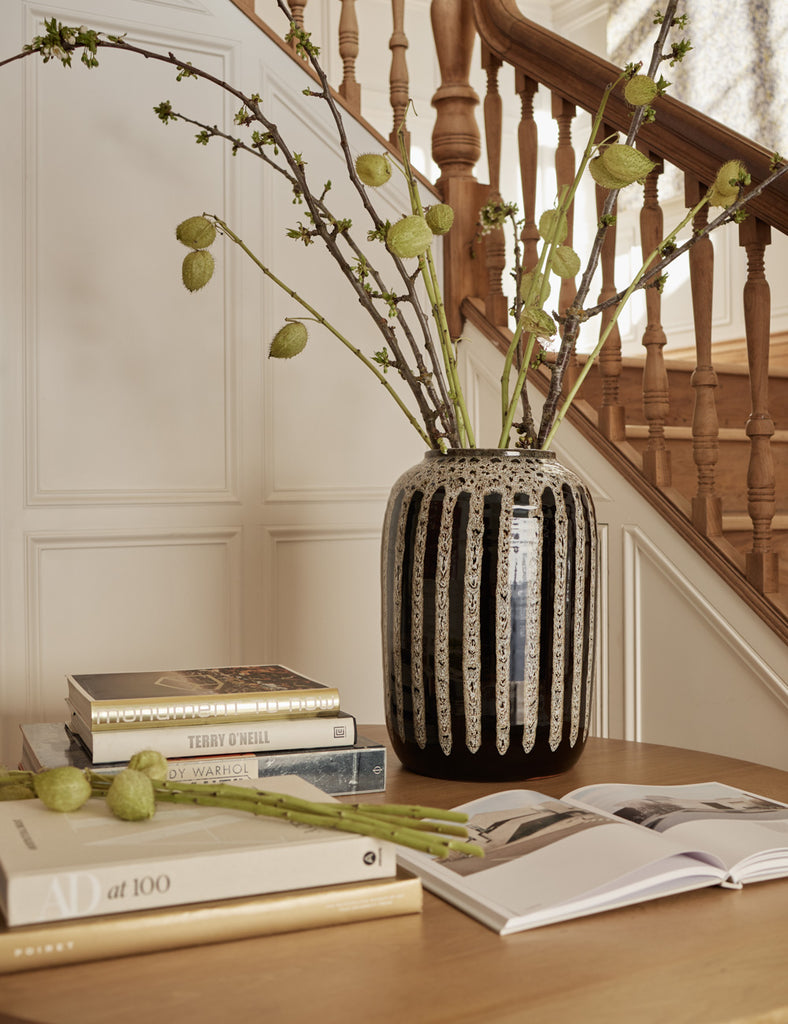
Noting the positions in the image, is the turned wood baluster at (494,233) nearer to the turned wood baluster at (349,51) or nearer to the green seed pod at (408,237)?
the turned wood baluster at (349,51)

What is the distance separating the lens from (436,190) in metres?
2.17

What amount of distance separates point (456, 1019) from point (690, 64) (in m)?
4.06

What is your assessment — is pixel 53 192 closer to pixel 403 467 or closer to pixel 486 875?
pixel 403 467

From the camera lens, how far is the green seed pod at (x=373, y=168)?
1142 millimetres

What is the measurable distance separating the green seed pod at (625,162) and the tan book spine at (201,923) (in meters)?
0.74

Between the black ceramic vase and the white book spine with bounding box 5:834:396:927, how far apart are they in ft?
1.22

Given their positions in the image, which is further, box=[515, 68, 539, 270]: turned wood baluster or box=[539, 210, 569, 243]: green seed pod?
box=[515, 68, 539, 270]: turned wood baluster

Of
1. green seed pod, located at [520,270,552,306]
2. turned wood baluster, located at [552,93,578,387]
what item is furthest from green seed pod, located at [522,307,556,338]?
turned wood baluster, located at [552,93,578,387]

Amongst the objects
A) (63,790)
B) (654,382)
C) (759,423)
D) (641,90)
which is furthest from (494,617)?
(654,382)

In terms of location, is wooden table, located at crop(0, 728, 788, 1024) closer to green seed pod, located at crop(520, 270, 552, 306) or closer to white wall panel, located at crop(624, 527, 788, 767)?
green seed pod, located at crop(520, 270, 552, 306)

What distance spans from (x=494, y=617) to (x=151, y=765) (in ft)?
1.31

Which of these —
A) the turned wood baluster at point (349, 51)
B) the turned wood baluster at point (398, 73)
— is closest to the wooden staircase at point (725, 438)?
the turned wood baluster at point (398, 73)

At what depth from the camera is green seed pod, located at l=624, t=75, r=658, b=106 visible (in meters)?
1.13

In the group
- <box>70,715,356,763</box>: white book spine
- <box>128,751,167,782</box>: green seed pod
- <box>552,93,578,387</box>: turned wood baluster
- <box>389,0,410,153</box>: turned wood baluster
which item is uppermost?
<box>389,0,410,153</box>: turned wood baluster
